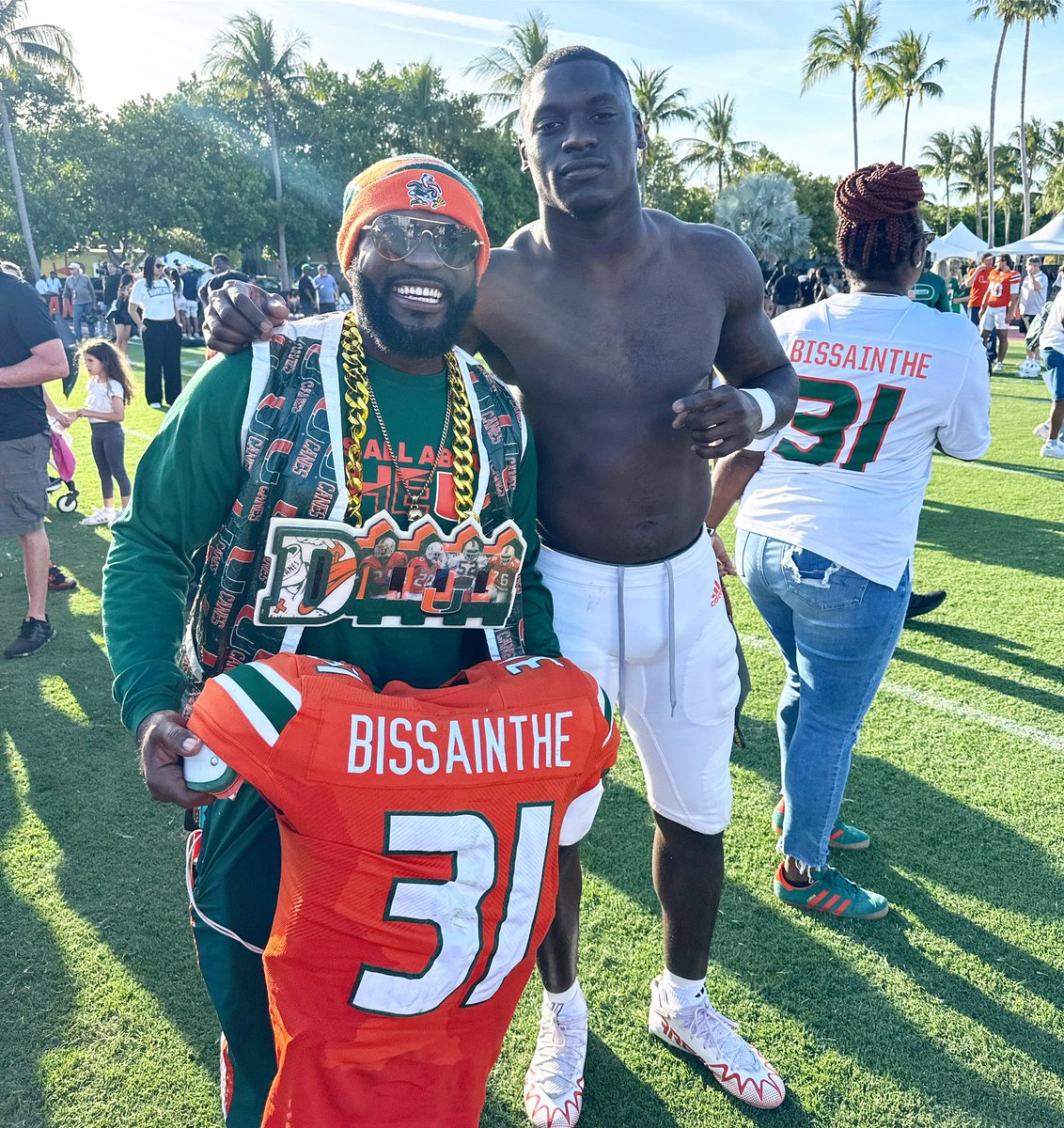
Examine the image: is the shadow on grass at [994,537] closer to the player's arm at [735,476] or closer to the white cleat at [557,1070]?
the player's arm at [735,476]

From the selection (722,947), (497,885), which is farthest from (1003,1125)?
(497,885)

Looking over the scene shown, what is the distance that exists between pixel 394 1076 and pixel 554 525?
4.19 ft

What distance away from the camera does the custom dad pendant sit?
5.25 ft

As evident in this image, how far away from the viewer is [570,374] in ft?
7.20

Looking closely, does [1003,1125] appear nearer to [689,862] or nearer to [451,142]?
[689,862]

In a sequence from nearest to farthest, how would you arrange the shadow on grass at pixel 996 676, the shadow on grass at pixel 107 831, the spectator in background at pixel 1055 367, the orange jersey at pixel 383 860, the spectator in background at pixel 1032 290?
1. the orange jersey at pixel 383 860
2. the shadow on grass at pixel 107 831
3. the shadow on grass at pixel 996 676
4. the spectator in background at pixel 1055 367
5. the spectator in background at pixel 1032 290

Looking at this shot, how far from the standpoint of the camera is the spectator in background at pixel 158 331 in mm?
11854

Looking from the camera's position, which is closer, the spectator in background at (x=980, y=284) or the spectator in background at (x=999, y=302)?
the spectator in background at (x=999, y=302)

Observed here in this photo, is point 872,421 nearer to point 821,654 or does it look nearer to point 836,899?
point 821,654

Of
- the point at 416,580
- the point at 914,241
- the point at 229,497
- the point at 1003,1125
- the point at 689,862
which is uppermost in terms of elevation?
the point at 914,241

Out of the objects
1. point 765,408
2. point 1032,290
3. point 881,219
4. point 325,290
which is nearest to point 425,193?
point 765,408

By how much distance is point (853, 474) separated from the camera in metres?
2.94

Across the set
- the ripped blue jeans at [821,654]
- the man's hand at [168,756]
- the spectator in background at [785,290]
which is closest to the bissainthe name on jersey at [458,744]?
the man's hand at [168,756]

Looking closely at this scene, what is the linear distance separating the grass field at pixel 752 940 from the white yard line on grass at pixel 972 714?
0.01m
